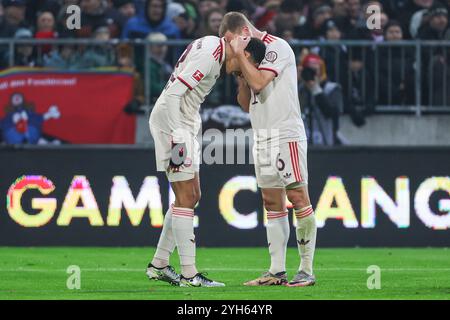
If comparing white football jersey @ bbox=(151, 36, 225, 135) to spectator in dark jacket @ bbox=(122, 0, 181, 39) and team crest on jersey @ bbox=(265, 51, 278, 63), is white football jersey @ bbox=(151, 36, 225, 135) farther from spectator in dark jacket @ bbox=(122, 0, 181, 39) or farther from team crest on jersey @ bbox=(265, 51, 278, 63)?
spectator in dark jacket @ bbox=(122, 0, 181, 39)

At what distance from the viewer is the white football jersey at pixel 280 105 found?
1134 cm

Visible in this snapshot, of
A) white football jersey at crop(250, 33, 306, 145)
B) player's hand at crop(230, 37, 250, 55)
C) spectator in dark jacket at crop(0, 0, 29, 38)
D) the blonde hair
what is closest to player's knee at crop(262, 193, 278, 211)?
white football jersey at crop(250, 33, 306, 145)

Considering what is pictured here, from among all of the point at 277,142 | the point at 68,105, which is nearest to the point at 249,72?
the point at 277,142

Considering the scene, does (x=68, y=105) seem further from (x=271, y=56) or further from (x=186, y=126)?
(x=271, y=56)

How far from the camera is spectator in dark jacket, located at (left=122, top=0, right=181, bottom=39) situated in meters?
17.8

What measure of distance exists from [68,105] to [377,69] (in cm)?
417

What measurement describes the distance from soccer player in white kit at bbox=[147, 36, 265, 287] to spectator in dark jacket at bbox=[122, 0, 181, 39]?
21.7 feet

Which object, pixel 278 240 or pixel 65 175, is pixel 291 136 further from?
pixel 65 175

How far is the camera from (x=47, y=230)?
52.3 ft

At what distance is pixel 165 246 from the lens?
11.5 meters

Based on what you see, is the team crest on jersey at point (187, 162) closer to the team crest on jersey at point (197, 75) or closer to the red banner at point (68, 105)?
the team crest on jersey at point (197, 75)

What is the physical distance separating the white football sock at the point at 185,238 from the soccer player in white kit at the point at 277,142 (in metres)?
0.59

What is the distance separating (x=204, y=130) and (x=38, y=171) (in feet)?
7.29
